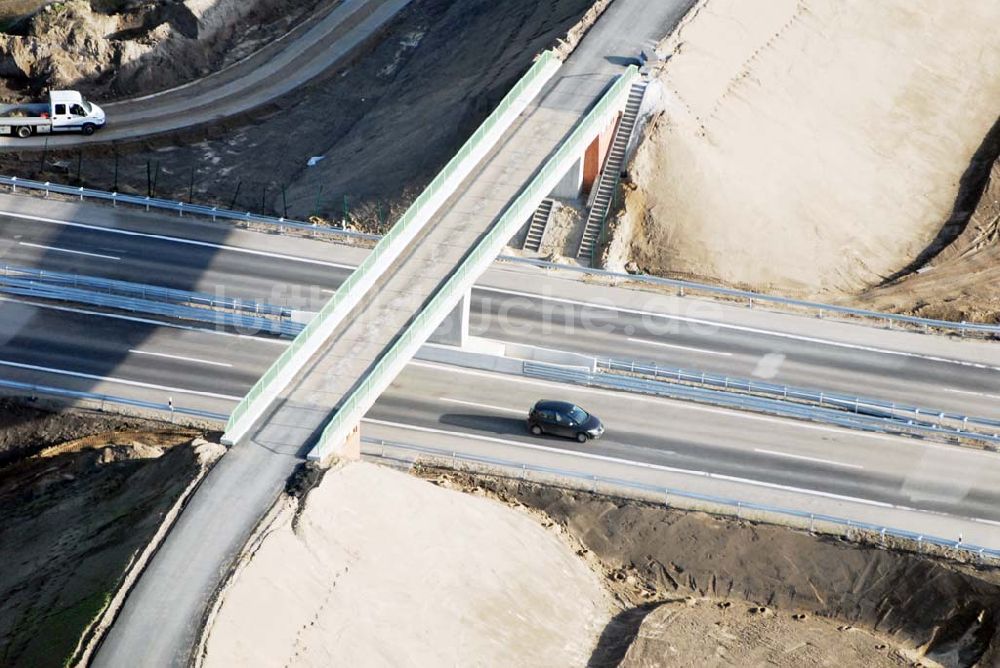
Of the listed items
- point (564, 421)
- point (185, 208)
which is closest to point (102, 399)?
point (185, 208)

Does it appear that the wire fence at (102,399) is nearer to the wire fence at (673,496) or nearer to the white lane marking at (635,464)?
the white lane marking at (635,464)

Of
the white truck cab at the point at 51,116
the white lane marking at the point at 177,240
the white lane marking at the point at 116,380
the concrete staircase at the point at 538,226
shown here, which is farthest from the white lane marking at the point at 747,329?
the white truck cab at the point at 51,116

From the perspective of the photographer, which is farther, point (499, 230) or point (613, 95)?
point (613, 95)

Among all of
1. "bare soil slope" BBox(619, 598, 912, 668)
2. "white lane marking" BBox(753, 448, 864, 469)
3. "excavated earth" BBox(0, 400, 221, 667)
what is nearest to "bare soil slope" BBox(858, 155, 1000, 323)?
"white lane marking" BBox(753, 448, 864, 469)

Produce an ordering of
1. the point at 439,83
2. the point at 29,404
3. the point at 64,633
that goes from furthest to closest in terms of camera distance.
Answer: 1. the point at 439,83
2. the point at 29,404
3. the point at 64,633

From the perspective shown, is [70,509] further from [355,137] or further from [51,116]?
[51,116]

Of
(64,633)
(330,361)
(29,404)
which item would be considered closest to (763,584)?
(330,361)

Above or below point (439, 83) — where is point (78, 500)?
below

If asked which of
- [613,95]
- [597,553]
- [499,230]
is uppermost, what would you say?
[613,95]

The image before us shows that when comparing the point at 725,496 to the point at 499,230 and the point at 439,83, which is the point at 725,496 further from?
the point at 439,83
